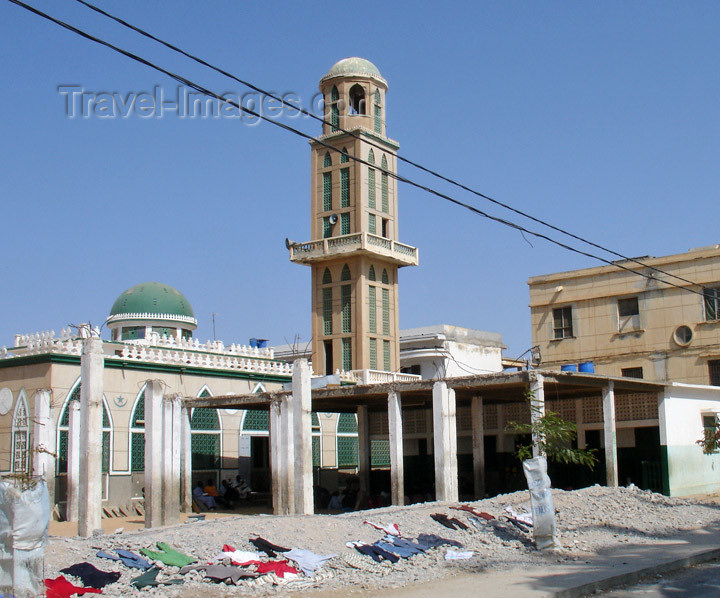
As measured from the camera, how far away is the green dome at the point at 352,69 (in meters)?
39.9

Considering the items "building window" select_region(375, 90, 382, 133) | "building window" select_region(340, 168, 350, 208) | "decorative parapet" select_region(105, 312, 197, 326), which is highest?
"building window" select_region(375, 90, 382, 133)

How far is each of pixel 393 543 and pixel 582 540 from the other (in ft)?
12.3

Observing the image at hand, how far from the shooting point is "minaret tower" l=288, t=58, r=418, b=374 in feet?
124

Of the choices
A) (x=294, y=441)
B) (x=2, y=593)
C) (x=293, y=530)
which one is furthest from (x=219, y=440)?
(x=2, y=593)

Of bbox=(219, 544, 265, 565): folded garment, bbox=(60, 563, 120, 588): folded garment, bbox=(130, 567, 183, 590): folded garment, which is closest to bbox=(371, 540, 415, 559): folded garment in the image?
bbox=(219, 544, 265, 565): folded garment

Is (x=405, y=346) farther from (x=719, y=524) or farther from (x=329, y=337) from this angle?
(x=719, y=524)

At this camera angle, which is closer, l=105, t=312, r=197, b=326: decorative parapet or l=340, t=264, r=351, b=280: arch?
l=105, t=312, r=197, b=326: decorative parapet

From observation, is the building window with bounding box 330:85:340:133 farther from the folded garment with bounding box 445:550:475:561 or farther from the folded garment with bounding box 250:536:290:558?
the folded garment with bounding box 250:536:290:558

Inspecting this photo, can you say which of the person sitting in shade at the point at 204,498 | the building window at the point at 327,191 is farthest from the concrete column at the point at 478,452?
the building window at the point at 327,191

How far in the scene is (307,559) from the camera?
1236 centimetres

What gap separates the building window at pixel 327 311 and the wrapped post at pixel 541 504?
25.0 metres

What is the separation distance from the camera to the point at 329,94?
4041cm

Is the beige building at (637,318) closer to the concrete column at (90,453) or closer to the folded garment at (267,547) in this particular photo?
the concrete column at (90,453)

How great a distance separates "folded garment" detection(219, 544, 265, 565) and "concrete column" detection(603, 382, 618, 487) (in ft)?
39.5
